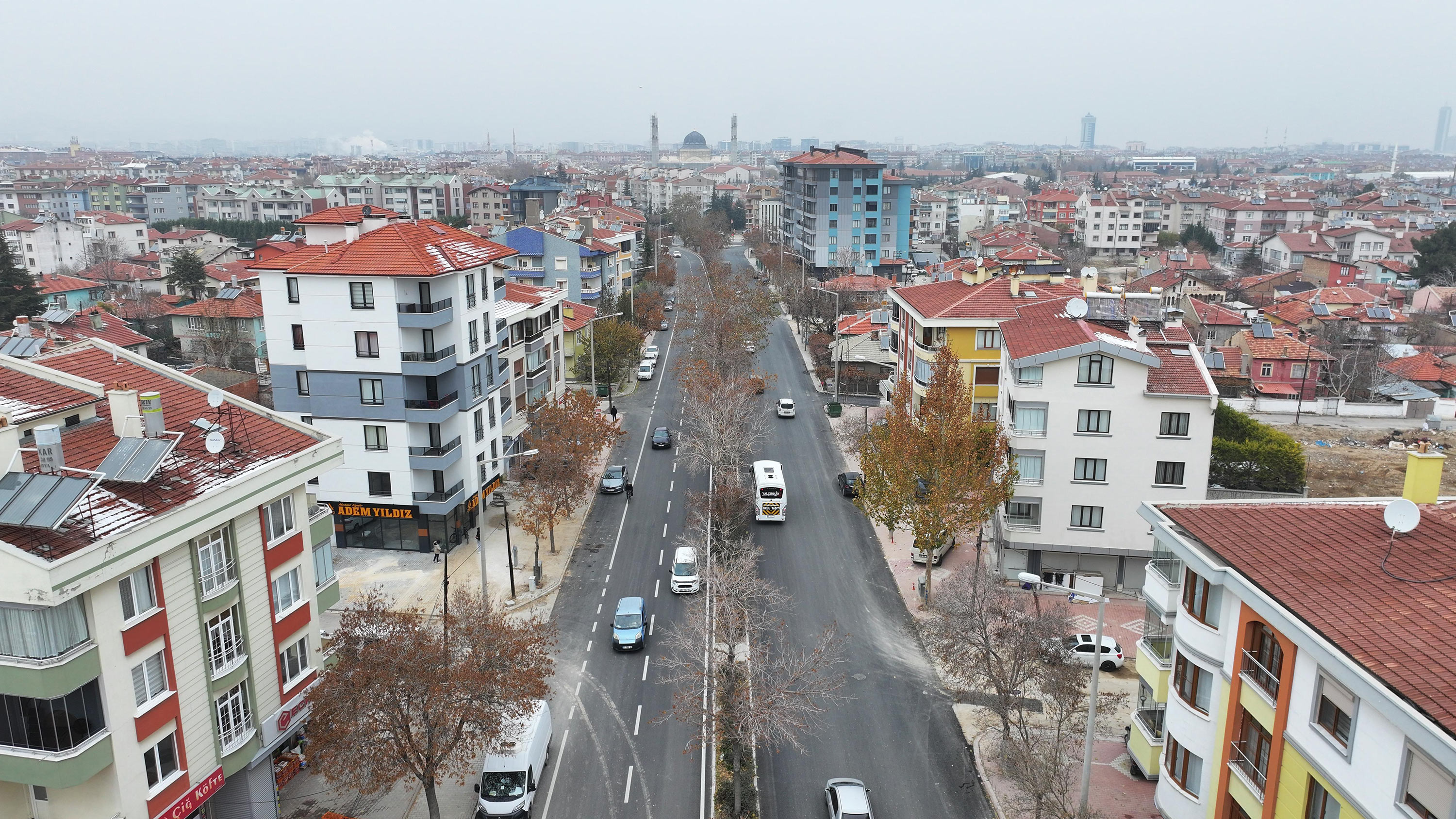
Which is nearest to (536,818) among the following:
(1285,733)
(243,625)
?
(243,625)

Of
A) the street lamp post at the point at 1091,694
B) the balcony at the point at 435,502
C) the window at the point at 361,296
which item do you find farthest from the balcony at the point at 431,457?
the street lamp post at the point at 1091,694

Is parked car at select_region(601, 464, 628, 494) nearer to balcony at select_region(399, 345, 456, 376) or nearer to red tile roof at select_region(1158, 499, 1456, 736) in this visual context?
balcony at select_region(399, 345, 456, 376)

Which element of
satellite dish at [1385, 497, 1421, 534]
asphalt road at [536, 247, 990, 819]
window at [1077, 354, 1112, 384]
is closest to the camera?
satellite dish at [1385, 497, 1421, 534]

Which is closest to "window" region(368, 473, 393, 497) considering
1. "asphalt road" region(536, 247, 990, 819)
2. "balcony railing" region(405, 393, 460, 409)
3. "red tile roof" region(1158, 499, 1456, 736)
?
"balcony railing" region(405, 393, 460, 409)

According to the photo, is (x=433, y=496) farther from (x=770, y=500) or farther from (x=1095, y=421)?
(x=1095, y=421)

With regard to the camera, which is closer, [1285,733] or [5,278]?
[1285,733]

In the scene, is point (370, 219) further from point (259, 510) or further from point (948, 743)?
point (948, 743)

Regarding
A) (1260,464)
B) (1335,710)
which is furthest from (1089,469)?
(1335,710)

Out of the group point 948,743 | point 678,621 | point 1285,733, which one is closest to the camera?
point 1285,733
